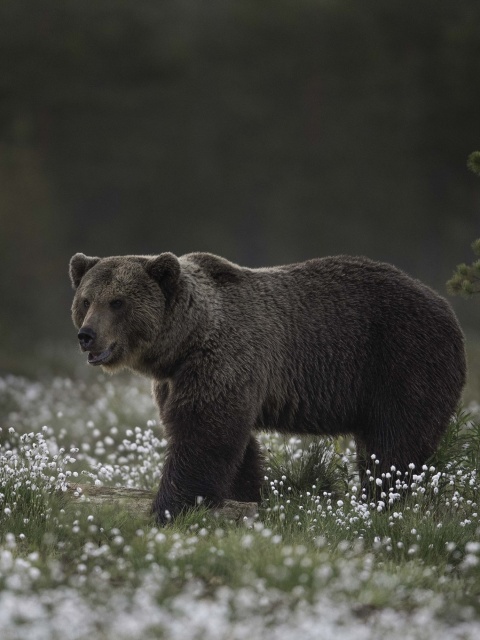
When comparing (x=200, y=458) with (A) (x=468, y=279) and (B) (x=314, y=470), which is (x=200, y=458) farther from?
(A) (x=468, y=279)

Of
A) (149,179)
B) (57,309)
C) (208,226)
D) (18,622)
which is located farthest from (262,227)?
(18,622)

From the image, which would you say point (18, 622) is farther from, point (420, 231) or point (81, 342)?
point (420, 231)

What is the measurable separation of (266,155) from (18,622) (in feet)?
82.9

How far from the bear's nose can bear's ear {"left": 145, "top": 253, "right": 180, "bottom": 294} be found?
0.71 meters

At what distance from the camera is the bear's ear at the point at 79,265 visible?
733 centimetres

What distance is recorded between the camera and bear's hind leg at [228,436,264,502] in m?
7.30

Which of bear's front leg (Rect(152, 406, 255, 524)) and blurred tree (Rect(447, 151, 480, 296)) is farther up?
blurred tree (Rect(447, 151, 480, 296))

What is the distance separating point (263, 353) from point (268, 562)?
103 inches

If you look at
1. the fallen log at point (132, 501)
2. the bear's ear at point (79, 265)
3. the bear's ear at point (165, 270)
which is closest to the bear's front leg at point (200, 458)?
the fallen log at point (132, 501)

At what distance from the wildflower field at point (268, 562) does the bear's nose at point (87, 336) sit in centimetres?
86

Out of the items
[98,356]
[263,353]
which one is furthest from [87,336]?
[263,353]

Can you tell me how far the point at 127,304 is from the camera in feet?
22.8

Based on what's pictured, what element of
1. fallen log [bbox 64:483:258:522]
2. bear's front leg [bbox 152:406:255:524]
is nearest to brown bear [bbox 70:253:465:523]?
bear's front leg [bbox 152:406:255:524]

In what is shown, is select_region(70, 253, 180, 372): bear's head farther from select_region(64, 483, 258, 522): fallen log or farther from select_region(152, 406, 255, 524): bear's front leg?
select_region(64, 483, 258, 522): fallen log
